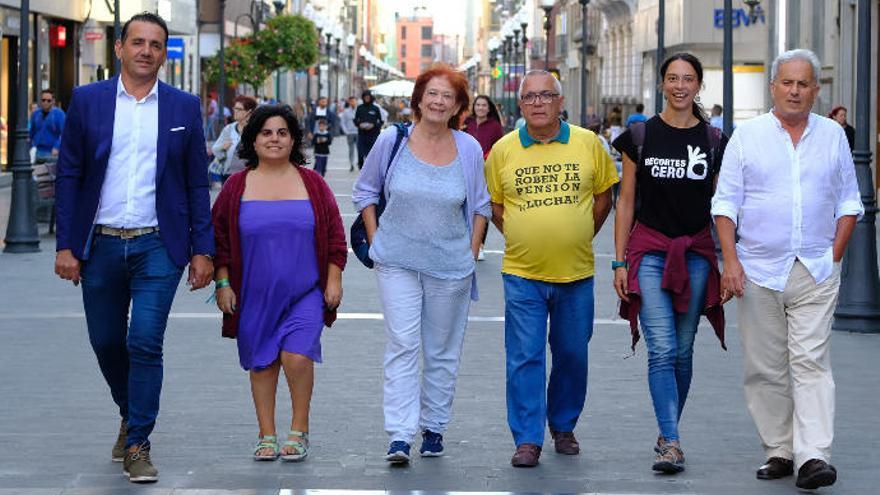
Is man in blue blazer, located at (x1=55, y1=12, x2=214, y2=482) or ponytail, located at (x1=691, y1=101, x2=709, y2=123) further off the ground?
ponytail, located at (x1=691, y1=101, x2=709, y2=123)

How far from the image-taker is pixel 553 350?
8.52 metres

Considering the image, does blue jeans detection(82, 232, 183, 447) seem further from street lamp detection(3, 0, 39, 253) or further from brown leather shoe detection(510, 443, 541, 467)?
street lamp detection(3, 0, 39, 253)

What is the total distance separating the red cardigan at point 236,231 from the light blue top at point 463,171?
175mm

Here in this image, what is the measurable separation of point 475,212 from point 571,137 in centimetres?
53

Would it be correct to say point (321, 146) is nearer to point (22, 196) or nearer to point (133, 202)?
point (22, 196)

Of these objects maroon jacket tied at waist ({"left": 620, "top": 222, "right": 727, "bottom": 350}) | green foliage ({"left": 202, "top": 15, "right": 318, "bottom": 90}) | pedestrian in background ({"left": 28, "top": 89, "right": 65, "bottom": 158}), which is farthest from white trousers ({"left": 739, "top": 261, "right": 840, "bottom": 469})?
green foliage ({"left": 202, "top": 15, "right": 318, "bottom": 90})

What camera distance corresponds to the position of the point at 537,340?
8.37m

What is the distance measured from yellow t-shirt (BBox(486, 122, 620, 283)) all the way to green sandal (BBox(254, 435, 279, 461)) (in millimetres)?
1239

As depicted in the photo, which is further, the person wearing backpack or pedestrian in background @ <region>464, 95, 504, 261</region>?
pedestrian in background @ <region>464, 95, 504, 261</region>

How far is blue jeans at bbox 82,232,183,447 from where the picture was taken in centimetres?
772

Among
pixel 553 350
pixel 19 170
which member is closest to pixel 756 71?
pixel 19 170

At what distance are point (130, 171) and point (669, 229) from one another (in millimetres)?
2246

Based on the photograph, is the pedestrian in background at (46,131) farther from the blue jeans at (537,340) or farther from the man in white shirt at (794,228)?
the man in white shirt at (794,228)

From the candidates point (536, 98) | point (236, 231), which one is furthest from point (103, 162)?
point (536, 98)
